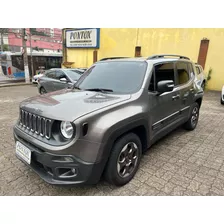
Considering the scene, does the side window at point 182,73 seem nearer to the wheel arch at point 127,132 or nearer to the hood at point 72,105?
the wheel arch at point 127,132

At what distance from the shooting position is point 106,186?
2.43 metres

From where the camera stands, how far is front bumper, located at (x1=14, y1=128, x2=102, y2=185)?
75.4 inches

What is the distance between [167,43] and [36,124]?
1206cm

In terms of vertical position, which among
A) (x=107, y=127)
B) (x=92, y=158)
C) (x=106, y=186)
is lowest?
(x=106, y=186)

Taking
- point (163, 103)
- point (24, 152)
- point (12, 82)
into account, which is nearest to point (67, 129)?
point (24, 152)

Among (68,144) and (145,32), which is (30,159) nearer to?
(68,144)

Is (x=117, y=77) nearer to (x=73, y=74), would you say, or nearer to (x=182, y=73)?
(x=182, y=73)

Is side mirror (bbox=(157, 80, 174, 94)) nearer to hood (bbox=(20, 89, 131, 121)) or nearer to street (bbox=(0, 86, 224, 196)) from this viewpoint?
hood (bbox=(20, 89, 131, 121))

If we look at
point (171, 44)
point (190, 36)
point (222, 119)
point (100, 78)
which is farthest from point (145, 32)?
point (100, 78)

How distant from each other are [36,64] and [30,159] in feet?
61.7

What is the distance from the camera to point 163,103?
298 cm

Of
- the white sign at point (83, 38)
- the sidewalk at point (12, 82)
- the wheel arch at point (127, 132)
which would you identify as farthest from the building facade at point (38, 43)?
the wheel arch at point (127, 132)

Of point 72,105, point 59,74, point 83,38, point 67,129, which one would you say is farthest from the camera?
point 83,38

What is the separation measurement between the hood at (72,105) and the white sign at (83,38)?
13.5 metres
